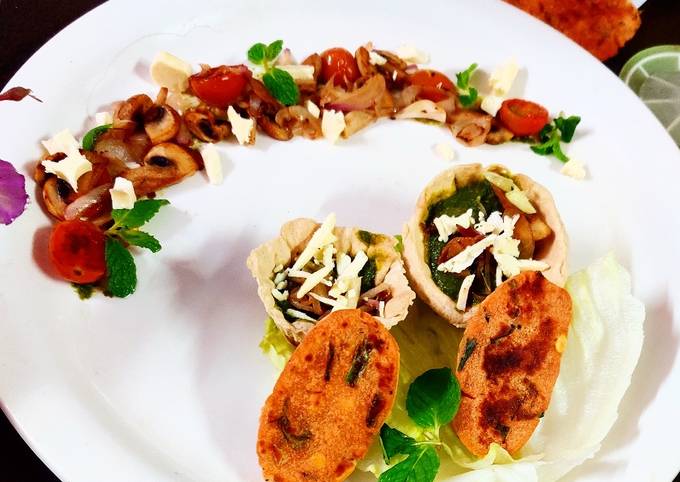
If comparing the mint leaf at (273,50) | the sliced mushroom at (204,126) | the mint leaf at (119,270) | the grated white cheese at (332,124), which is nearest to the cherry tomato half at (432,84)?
the grated white cheese at (332,124)

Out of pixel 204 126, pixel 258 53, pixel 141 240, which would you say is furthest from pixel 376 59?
pixel 141 240

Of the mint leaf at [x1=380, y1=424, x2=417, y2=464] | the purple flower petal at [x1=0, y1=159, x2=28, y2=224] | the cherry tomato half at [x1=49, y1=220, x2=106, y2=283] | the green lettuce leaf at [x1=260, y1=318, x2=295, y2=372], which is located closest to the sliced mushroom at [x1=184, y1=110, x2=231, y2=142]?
the cherry tomato half at [x1=49, y1=220, x2=106, y2=283]

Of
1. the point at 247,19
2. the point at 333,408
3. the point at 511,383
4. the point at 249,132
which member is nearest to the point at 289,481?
the point at 333,408

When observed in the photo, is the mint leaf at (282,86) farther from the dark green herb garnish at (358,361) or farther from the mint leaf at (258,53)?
the dark green herb garnish at (358,361)

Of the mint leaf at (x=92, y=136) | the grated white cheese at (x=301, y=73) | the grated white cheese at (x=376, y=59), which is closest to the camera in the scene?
the mint leaf at (x=92, y=136)

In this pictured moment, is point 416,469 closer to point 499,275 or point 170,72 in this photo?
point 499,275

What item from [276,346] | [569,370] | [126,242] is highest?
[126,242]

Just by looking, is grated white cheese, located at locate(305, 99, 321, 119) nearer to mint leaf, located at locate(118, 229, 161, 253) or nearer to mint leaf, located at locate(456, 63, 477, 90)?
mint leaf, located at locate(456, 63, 477, 90)
